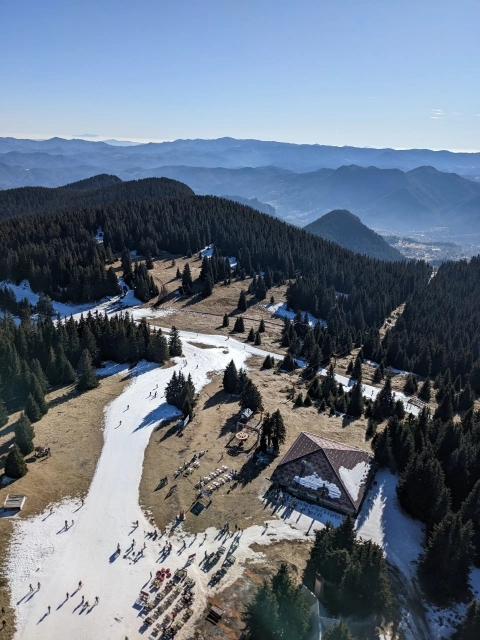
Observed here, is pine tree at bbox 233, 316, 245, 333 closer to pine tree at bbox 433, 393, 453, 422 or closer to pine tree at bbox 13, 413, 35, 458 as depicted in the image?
pine tree at bbox 433, 393, 453, 422

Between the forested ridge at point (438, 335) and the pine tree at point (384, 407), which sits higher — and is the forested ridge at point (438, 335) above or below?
below

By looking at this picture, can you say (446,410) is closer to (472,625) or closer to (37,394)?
(472,625)

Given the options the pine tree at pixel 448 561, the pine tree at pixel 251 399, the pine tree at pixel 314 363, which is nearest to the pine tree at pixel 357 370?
the pine tree at pixel 314 363

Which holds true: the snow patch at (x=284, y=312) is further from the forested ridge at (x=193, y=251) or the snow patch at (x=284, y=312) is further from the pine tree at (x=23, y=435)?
the pine tree at (x=23, y=435)

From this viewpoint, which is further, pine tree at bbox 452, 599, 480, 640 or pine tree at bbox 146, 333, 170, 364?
pine tree at bbox 146, 333, 170, 364

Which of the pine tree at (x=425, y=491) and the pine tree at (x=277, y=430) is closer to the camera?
the pine tree at (x=425, y=491)

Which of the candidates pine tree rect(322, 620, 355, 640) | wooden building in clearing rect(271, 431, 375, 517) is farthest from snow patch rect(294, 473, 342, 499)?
pine tree rect(322, 620, 355, 640)
